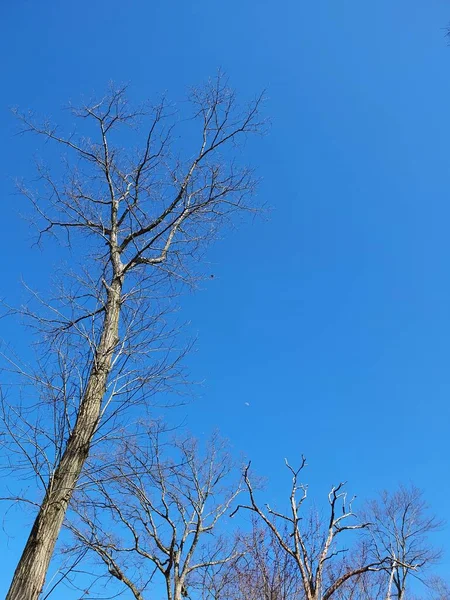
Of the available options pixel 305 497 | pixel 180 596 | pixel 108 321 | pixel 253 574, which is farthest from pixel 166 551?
pixel 108 321

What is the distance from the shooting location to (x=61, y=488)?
132 inches

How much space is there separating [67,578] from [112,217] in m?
3.65

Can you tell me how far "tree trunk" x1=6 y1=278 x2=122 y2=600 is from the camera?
10.0 ft

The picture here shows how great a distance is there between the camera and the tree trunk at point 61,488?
3059 millimetres

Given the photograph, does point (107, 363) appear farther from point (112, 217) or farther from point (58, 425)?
point (112, 217)

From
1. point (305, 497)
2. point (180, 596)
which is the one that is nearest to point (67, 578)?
point (305, 497)

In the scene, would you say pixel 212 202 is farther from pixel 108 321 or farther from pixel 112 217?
pixel 108 321

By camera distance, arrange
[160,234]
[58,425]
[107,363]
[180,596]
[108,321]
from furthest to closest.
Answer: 1. [180,596]
2. [160,234]
3. [108,321]
4. [107,363]
5. [58,425]

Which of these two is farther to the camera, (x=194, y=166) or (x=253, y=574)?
(x=253, y=574)

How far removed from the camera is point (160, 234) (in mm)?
5219

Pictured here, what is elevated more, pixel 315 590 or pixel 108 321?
pixel 108 321

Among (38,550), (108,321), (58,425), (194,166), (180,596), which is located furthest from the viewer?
(180,596)

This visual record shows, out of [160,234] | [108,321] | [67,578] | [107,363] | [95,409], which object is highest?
[160,234]

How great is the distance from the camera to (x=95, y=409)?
12.6 ft
